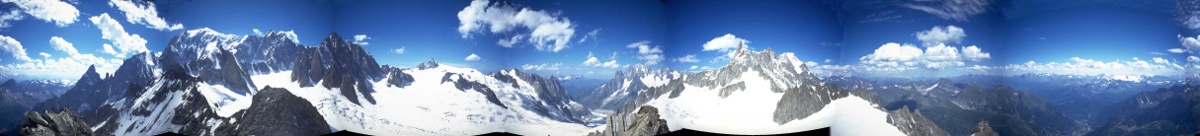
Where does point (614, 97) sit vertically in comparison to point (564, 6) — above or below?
below

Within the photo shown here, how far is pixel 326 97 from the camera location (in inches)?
607

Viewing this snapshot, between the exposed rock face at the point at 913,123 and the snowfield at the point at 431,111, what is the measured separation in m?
7.01

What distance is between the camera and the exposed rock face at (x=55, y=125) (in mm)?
7309

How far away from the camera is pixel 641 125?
29.9 feet

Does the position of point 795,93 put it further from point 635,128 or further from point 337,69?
point 337,69

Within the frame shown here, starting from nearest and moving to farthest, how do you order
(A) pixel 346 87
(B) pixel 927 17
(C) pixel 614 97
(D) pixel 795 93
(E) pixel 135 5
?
(E) pixel 135 5, (B) pixel 927 17, (C) pixel 614 97, (D) pixel 795 93, (A) pixel 346 87

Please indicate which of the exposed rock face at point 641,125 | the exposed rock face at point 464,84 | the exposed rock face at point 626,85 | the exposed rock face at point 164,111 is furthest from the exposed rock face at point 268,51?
the exposed rock face at point 641,125

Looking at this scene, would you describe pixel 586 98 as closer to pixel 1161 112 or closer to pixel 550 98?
pixel 550 98

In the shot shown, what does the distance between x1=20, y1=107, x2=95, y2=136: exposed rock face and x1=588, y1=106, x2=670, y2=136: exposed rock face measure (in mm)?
6692

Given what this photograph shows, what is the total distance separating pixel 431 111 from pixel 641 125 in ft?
11.8

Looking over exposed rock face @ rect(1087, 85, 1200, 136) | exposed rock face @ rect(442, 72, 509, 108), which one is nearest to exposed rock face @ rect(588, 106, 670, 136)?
exposed rock face @ rect(442, 72, 509, 108)

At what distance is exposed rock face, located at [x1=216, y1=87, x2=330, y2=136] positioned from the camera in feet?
32.0

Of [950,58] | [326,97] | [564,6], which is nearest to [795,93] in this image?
[950,58]

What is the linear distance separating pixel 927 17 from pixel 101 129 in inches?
432
